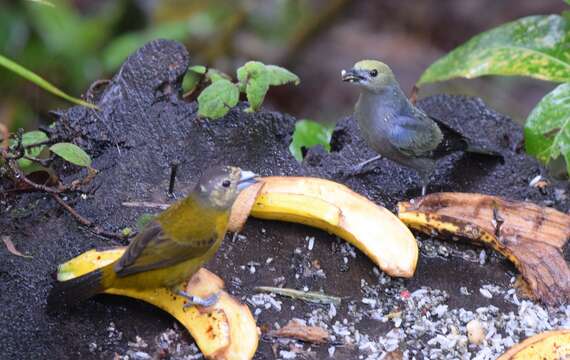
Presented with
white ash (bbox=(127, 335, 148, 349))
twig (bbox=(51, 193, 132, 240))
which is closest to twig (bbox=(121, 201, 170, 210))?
twig (bbox=(51, 193, 132, 240))

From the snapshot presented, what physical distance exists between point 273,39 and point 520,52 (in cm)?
350

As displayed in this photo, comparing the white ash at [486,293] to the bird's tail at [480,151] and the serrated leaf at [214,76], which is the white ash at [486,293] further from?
the serrated leaf at [214,76]

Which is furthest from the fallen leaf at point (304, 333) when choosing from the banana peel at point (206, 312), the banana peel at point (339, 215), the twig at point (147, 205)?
the twig at point (147, 205)

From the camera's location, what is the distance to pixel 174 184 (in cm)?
384

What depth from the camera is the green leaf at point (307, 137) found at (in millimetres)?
4551

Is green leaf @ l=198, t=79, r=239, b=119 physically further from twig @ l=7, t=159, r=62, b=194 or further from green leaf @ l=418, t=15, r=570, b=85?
green leaf @ l=418, t=15, r=570, b=85

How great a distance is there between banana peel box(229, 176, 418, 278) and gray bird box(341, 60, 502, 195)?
42 cm

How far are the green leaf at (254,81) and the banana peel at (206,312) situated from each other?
882 millimetres

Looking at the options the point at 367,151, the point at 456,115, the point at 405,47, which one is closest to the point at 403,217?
the point at 367,151

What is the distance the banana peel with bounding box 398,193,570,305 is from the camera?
3641 mm

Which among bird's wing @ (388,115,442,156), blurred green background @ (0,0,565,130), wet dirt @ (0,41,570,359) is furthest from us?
blurred green background @ (0,0,565,130)

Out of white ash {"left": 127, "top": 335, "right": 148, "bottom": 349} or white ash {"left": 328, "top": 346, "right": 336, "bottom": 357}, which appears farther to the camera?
white ash {"left": 328, "top": 346, "right": 336, "bottom": 357}

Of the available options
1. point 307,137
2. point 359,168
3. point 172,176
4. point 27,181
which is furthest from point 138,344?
point 307,137

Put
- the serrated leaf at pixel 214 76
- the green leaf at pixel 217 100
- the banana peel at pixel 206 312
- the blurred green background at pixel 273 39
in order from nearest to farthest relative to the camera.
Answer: the banana peel at pixel 206 312 < the green leaf at pixel 217 100 < the serrated leaf at pixel 214 76 < the blurred green background at pixel 273 39
